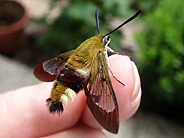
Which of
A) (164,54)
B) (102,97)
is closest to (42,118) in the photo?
(102,97)

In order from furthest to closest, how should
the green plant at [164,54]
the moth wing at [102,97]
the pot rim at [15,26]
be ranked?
1. the pot rim at [15,26]
2. the green plant at [164,54]
3. the moth wing at [102,97]

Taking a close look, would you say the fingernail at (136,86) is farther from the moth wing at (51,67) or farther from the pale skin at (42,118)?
the moth wing at (51,67)

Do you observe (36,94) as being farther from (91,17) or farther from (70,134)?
(91,17)

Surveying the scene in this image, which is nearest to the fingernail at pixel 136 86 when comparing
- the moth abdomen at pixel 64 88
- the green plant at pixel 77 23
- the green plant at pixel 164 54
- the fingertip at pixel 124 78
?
the fingertip at pixel 124 78

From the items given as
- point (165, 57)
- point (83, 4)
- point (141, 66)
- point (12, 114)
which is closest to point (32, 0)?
point (83, 4)

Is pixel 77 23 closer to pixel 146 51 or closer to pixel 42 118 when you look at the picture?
pixel 146 51

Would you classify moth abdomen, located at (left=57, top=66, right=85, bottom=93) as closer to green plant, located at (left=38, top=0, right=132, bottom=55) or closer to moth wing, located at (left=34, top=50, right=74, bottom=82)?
moth wing, located at (left=34, top=50, right=74, bottom=82)

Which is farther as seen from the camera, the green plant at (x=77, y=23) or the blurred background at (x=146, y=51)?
the green plant at (x=77, y=23)
